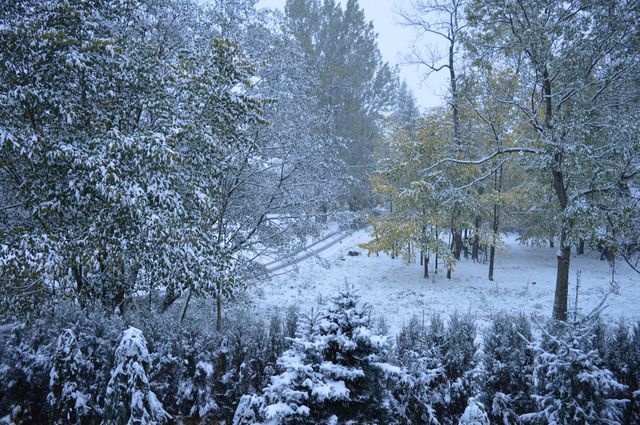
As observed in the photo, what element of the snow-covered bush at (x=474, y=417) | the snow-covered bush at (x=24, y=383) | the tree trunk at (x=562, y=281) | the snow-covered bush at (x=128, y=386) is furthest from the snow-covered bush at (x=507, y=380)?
the tree trunk at (x=562, y=281)

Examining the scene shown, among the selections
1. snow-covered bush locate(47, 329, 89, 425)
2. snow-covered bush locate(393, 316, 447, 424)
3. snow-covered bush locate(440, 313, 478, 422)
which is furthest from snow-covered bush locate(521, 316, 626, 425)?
snow-covered bush locate(47, 329, 89, 425)

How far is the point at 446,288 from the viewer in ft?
47.7

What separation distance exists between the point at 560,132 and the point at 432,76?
854cm

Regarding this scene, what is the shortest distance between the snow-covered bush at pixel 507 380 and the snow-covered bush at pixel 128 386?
155 inches

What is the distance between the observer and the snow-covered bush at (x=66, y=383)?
163 inches

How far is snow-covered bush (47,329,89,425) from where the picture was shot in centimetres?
414

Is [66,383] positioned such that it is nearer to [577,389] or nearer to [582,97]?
[577,389]

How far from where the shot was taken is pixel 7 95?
5.23 metres

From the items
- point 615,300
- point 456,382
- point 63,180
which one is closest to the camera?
point 456,382

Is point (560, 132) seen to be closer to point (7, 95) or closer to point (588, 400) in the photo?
point (588, 400)

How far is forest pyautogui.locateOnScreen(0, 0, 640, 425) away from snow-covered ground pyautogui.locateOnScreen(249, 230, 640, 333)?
21cm

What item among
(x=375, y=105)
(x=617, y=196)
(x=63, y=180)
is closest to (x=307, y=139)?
(x=63, y=180)

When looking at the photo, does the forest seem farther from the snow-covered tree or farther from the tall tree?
the tall tree

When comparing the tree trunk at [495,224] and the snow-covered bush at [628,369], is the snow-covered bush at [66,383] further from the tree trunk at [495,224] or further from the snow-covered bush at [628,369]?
the tree trunk at [495,224]
